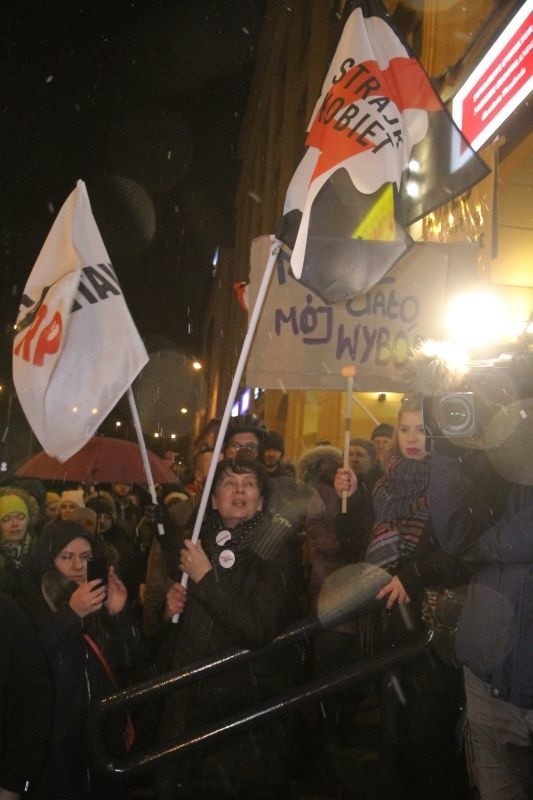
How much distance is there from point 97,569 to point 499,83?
386 centimetres

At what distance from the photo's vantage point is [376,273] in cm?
390

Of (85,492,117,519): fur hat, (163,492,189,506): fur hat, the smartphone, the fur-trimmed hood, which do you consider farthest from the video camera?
(163,492,189,506): fur hat

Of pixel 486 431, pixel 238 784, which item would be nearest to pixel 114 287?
pixel 486 431

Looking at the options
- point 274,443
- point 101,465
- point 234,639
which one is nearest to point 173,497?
point 101,465

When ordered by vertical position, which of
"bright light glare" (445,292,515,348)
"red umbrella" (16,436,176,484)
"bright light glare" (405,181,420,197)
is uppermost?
"bright light glare" (405,181,420,197)

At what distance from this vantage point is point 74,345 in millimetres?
3797

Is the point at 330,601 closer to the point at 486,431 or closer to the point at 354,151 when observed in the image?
the point at 486,431

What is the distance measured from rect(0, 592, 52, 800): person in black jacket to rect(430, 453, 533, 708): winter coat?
5.44ft

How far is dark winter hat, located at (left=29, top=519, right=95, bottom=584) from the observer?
3400mm

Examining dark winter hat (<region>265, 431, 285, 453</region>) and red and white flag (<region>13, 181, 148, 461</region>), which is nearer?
red and white flag (<region>13, 181, 148, 461</region>)

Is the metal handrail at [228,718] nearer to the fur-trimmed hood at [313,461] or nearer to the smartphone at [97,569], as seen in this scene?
the smartphone at [97,569]

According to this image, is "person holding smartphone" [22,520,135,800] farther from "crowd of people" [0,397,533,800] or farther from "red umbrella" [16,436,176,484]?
"red umbrella" [16,436,176,484]

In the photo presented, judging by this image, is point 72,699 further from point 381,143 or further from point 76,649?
point 381,143

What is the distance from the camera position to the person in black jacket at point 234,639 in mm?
2879
